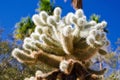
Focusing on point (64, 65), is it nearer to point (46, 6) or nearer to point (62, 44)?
point (62, 44)

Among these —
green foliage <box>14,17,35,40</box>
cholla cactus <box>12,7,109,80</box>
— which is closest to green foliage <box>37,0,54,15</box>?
green foliage <box>14,17,35,40</box>

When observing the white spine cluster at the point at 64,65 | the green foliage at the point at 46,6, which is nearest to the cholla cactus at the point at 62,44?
the white spine cluster at the point at 64,65

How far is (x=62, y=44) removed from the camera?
519 cm

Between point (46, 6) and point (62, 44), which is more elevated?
point (46, 6)

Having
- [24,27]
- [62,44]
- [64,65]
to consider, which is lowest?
[64,65]

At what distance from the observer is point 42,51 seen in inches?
209

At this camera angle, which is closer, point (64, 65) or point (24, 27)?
point (64, 65)

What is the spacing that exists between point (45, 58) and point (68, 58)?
0.33m

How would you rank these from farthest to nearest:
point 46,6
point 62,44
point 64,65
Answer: point 46,6 < point 62,44 < point 64,65

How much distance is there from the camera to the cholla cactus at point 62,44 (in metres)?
5.06

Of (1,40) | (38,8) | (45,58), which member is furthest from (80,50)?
(38,8)

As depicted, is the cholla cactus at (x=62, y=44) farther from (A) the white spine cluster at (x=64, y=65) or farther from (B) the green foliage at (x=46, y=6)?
(B) the green foliage at (x=46, y=6)

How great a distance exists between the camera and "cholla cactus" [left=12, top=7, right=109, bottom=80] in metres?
5.06

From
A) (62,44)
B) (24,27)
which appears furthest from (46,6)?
(62,44)
